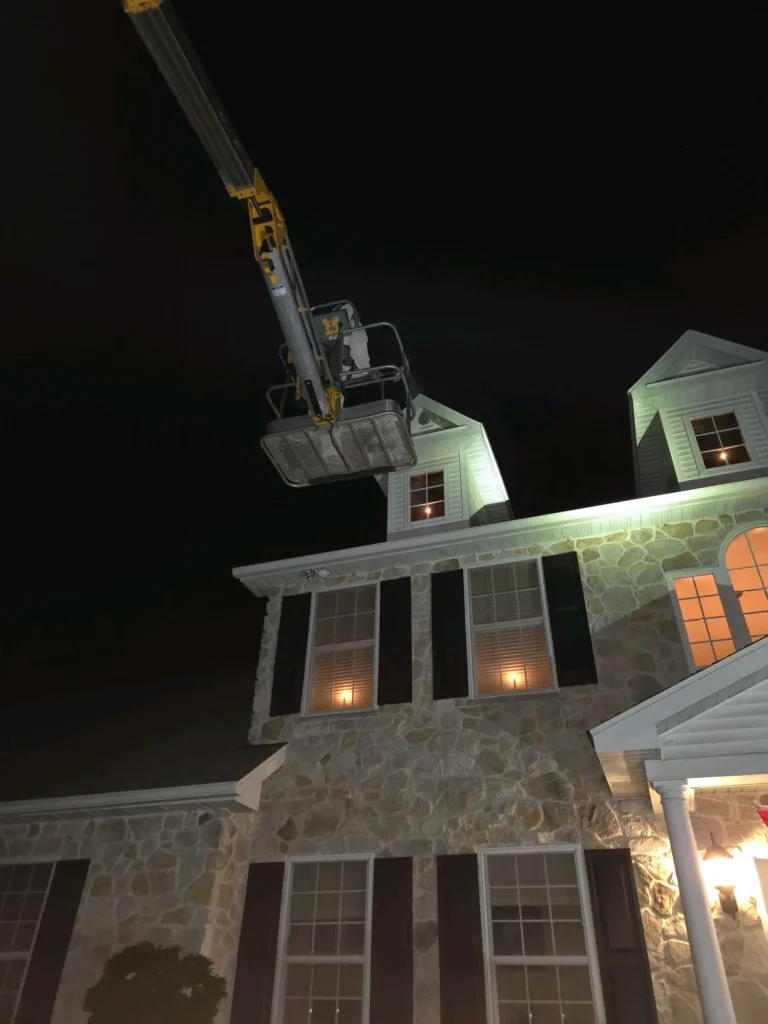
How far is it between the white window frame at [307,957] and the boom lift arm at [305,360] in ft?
18.0

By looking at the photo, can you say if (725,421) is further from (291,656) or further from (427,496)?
(291,656)

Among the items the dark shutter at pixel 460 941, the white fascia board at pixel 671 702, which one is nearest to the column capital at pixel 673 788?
the white fascia board at pixel 671 702

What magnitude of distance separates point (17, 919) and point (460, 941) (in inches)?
245

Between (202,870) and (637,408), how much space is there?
400 inches

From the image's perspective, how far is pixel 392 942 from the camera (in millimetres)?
7613

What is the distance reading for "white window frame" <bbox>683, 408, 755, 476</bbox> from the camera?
32.9 ft

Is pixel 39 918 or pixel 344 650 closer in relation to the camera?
pixel 39 918

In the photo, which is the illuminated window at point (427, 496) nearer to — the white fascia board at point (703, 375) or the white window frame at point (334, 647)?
the white window frame at point (334, 647)

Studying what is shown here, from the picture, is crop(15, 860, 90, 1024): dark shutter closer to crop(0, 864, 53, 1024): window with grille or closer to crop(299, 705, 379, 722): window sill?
crop(0, 864, 53, 1024): window with grille

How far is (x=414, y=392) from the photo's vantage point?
40.3 feet

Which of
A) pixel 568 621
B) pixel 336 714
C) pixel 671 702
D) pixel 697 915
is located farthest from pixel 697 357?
pixel 697 915

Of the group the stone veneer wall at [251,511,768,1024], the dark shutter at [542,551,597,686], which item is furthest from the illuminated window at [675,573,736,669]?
the dark shutter at [542,551,597,686]

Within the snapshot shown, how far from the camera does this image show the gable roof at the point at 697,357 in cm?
1093

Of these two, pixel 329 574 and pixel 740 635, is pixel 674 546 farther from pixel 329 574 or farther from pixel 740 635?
pixel 329 574
